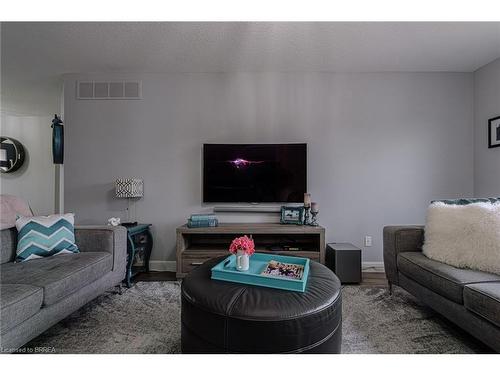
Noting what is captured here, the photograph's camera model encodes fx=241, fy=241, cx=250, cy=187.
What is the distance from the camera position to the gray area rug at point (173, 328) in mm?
1442

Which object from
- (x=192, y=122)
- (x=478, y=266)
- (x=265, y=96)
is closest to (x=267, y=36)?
(x=265, y=96)

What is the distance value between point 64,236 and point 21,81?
2.70 metres

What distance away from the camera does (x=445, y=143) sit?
2895 mm

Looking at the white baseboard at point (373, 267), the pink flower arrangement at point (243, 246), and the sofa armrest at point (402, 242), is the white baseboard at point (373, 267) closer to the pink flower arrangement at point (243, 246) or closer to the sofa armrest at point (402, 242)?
the sofa armrest at point (402, 242)

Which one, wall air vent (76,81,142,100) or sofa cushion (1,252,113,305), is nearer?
sofa cushion (1,252,113,305)

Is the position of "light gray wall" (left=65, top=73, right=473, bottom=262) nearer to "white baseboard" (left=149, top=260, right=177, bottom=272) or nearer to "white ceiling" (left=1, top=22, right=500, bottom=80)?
"white baseboard" (left=149, top=260, right=177, bottom=272)

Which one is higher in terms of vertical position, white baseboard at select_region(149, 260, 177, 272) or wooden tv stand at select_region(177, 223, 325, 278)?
wooden tv stand at select_region(177, 223, 325, 278)

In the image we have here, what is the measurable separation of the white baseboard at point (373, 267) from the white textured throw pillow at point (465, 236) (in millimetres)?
1066

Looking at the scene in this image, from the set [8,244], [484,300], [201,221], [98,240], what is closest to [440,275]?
[484,300]

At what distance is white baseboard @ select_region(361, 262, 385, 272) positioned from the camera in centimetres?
283

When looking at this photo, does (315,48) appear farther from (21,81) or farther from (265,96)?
(21,81)

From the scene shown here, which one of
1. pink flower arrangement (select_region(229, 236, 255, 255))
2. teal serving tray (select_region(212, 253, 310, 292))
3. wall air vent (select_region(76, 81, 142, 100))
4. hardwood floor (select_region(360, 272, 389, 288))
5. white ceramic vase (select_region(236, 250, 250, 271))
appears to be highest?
wall air vent (select_region(76, 81, 142, 100))

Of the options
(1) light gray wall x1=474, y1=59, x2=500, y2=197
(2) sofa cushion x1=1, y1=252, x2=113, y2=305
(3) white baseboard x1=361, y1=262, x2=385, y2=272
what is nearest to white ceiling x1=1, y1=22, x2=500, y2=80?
(1) light gray wall x1=474, y1=59, x2=500, y2=197

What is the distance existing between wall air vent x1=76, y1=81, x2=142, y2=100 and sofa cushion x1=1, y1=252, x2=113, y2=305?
195cm
